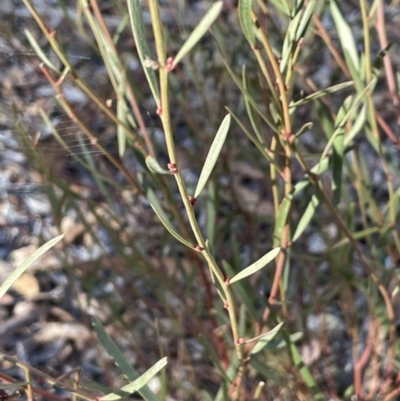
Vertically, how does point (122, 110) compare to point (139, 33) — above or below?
below

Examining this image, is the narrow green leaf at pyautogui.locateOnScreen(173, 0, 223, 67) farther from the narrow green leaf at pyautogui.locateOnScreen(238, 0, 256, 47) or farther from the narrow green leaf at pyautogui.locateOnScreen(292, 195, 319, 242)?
the narrow green leaf at pyautogui.locateOnScreen(292, 195, 319, 242)

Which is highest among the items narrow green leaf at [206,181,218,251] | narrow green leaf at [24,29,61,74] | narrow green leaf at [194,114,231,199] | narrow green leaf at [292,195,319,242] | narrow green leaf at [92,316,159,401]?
narrow green leaf at [24,29,61,74]

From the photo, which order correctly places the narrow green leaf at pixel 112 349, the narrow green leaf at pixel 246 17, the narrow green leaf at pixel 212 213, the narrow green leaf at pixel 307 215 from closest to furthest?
the narrow green leaf at pixel 246 17 → the narrow green leaf at pixel 112 349 → the narrow green leaf at pixel 307 215 → the narrow green leaf at pixel 212 213

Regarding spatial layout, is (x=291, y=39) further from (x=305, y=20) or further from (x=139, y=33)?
(x=139, y=33)

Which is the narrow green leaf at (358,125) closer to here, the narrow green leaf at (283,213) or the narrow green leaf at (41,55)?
the narrow green leaf at (283,213)

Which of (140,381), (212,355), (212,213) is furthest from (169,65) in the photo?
(212,213)

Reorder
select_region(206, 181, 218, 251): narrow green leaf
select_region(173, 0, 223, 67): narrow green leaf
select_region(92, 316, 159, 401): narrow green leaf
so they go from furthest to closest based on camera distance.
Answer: select_region(206, 181, 218, 251): narrow green leaf → select_region(92, 316, 159, 401): narrow green leaf → select_region(173, 0, 223, 67): narrow green leaf

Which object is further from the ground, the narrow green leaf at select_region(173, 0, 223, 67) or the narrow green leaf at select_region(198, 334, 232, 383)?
the narrow green leaf at select_region(173, 0, 223, 67)

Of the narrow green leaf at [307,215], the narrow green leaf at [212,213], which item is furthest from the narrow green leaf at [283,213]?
the narrow green leaf at [212,213]

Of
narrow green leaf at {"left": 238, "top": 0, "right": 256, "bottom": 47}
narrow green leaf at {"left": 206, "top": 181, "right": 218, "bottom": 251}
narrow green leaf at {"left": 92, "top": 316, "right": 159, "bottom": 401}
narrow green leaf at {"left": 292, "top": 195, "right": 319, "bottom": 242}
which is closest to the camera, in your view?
narrow green leaf at {"left": 238, "top": 0, "right": 256, "bottom": 47}

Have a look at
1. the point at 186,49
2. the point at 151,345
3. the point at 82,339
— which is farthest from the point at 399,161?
the point at 186,49

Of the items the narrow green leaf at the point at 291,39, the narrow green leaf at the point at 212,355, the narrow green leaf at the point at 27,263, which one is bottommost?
the narrow green leaf at the point at 212,355

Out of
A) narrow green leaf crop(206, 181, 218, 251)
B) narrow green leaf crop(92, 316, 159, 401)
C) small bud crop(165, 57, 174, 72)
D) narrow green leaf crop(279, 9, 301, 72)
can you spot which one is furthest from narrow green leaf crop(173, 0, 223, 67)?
narrow green leaf crop(206, 181, 218, 251)
